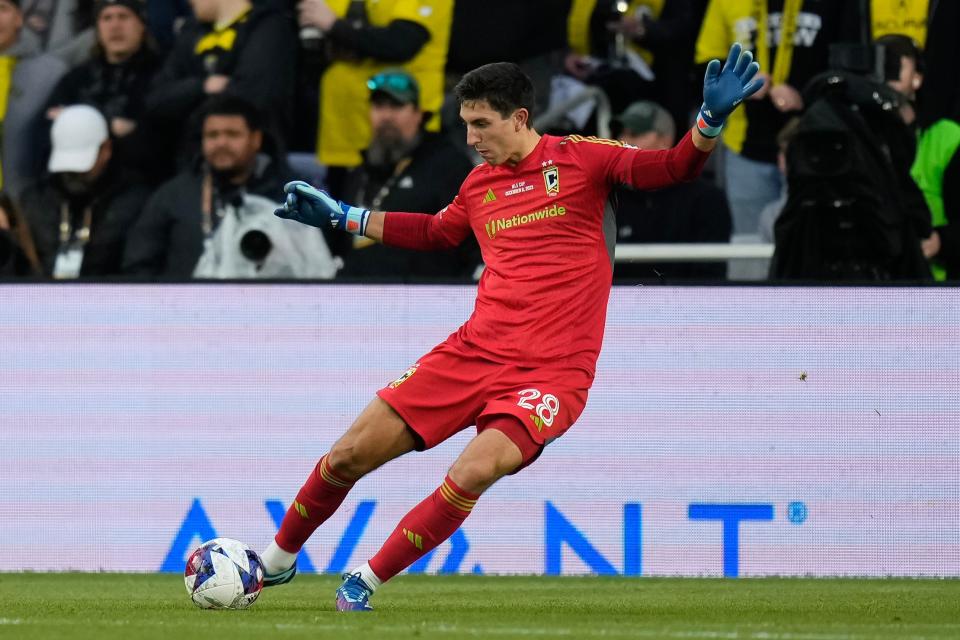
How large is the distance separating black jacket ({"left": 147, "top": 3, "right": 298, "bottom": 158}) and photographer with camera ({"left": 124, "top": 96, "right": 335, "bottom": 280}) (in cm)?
20

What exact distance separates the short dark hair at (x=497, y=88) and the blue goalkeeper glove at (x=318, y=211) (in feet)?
2.59

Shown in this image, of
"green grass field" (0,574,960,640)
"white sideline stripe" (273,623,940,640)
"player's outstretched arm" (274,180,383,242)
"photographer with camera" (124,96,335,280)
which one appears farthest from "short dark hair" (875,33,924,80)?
"white sideline stripe" (273,623,940,640)

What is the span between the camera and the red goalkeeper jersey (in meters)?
6.98

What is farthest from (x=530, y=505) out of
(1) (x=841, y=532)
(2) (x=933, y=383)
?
(2) (x=933, y=383)

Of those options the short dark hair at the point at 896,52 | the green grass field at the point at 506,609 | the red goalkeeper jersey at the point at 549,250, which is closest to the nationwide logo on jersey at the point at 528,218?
the red goalkeeper jersey at the point at 549,250

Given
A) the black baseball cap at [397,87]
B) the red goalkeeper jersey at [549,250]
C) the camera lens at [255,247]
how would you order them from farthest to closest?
1. the black baseball cap at [397,87]
2. the camera lens at [255,247]
3. the red goalkeeper jersey at [549,250]

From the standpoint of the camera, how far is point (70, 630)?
617cm

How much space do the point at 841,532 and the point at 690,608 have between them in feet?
7.84

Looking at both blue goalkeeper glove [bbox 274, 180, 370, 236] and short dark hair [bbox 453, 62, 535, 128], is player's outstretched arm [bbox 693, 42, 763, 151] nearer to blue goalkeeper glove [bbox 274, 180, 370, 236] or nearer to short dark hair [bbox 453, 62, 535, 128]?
short dark hair [bbox 453, 62, 535, 128]

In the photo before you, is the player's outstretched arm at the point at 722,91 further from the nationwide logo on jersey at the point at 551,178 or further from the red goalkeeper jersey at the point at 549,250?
the nationwide logo on jersey at the point at 551,178

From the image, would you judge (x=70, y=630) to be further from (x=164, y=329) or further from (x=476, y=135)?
(x=164, y=329)

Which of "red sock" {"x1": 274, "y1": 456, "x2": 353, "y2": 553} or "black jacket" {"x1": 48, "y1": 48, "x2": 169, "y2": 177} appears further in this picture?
"black jacket" {"x1": 48, "y1": 48, "x2": 169, "y2": 177}

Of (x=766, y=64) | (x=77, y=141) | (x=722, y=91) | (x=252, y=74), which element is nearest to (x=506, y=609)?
(x=722, y=91)

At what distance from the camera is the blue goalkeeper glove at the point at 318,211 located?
7406 mm
